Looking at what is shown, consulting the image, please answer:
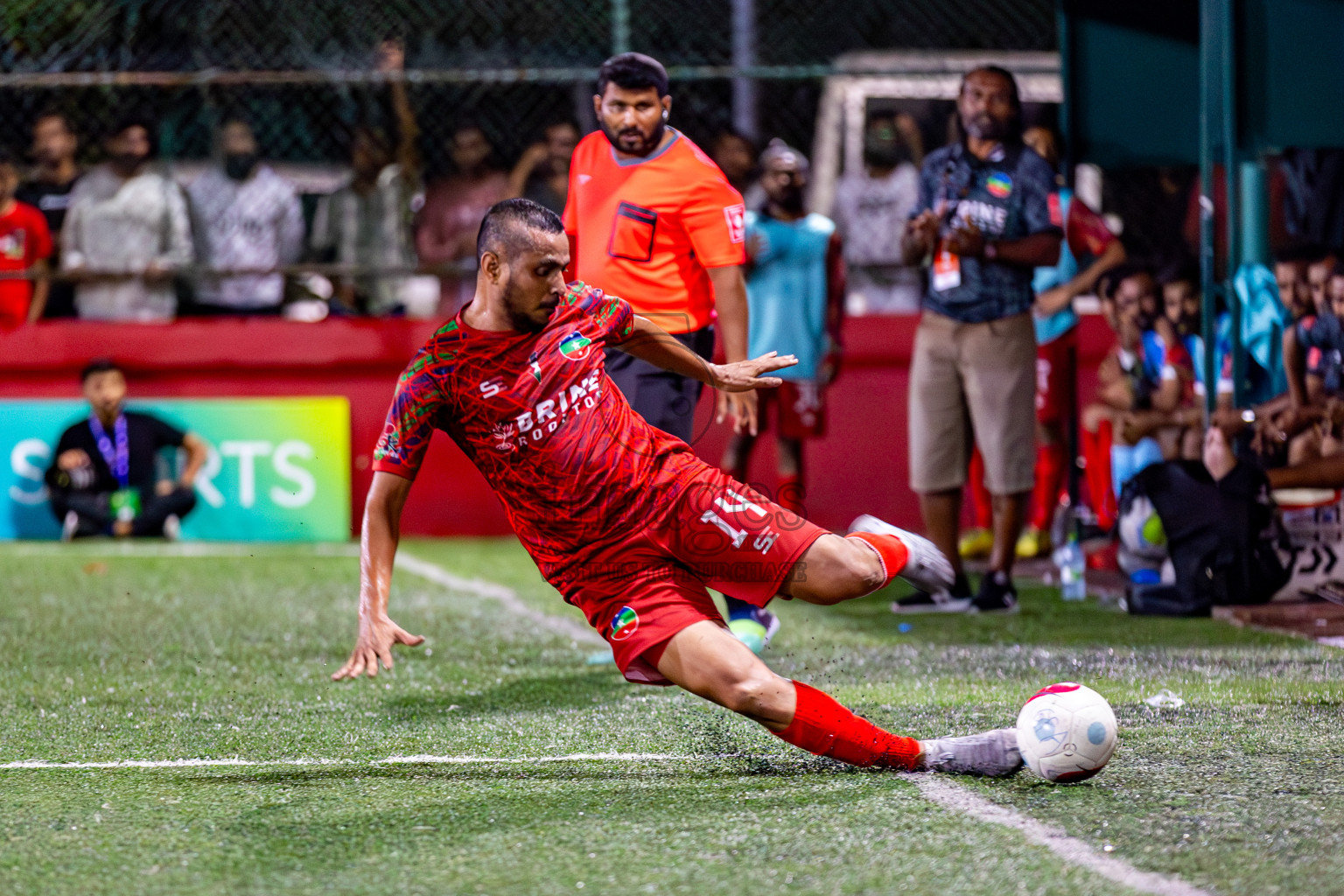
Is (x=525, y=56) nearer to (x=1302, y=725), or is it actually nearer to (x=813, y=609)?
(x=813, y=609)

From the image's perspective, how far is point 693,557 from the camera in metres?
4.27

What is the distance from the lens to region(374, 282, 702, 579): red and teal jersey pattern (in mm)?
4254

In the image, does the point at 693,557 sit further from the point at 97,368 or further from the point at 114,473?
the point at 97,368

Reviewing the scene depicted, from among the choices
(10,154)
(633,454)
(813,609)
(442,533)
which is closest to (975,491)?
(813,609)

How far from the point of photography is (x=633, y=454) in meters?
4.34

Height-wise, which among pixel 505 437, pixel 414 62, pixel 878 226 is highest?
pixel 414 62

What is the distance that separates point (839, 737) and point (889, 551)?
526 mm

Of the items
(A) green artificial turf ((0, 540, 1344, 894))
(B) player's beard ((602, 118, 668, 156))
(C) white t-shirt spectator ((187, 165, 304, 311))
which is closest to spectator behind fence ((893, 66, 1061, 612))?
(A) green artificial turf ((0, 540, 1344, 894))

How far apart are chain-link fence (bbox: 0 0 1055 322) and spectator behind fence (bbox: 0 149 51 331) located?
0.44 meters

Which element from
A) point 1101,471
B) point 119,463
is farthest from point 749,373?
point 119,463

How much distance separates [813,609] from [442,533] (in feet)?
14.8

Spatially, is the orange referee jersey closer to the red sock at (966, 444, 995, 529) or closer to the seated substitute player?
the seated substitute player

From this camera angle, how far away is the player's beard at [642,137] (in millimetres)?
5906

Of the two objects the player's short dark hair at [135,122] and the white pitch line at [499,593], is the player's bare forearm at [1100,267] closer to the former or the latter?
the white pitch line at [499,593]
